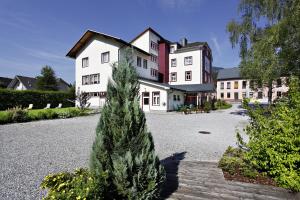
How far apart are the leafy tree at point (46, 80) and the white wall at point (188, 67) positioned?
2738 centimetres

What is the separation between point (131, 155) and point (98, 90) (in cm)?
2500

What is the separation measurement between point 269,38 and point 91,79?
22780 millimetres

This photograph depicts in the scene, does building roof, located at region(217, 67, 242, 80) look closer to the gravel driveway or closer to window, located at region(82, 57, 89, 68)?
window, located at region(82, 57, 89, 68)

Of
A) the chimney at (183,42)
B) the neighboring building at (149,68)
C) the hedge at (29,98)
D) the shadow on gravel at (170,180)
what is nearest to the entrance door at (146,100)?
the neighboring building at (149,68)

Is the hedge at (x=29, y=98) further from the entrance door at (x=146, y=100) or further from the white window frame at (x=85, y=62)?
the entrance door at (x=146, y=100)

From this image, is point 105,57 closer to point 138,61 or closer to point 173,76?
point 138,61

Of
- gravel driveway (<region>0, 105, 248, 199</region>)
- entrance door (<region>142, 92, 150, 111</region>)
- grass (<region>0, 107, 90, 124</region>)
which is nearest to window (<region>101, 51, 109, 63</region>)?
entrance door (<region>142, 92, 150, 111</region>)

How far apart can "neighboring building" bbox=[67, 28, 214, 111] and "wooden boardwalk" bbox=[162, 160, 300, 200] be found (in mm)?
18022

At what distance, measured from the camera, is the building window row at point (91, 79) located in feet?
88.6

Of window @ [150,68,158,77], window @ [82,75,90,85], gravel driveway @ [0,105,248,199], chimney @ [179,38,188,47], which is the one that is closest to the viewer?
gravel driveway @ [0,105,248,199]

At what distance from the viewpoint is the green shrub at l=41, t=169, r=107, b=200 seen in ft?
7.96

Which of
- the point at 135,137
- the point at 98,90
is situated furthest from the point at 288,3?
the point at 98,90

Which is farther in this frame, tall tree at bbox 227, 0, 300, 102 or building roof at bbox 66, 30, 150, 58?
building roof at bbox 66, 30, 150, 58

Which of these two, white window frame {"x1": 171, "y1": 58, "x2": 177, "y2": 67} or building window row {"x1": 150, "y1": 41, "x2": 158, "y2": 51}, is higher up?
building window row {"x1": 150, "y1": 41, "x2": 158, "y2": 51}
